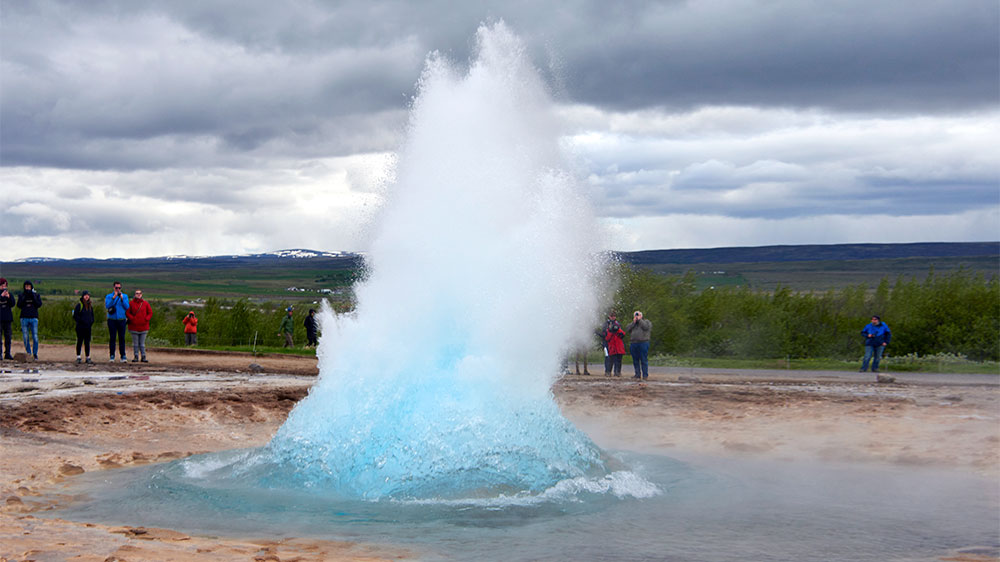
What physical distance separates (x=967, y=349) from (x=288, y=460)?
24041 millimetres

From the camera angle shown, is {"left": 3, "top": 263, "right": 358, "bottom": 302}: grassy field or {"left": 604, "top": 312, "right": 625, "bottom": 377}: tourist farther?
{"left": 3, "top": 263, "right": 358, "bottom": 302}: grassy field

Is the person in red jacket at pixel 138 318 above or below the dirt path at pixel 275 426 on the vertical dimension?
above

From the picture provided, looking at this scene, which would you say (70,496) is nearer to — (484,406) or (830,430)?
(484,406)

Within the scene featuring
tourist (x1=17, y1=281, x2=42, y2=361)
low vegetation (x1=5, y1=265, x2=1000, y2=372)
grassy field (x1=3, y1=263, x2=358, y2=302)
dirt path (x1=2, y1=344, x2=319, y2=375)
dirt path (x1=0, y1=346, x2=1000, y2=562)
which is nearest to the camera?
dirt path (x1=0, y1=346, x2=1000, y2=562)

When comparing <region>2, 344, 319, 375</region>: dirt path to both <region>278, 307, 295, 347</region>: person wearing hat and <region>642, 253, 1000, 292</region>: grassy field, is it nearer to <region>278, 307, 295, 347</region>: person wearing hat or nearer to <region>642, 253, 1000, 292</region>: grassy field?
<region>278, 307, 295, 347</region>: person wearing hat

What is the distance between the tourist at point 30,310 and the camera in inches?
721

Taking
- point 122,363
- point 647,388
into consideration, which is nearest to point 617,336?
point 647,388

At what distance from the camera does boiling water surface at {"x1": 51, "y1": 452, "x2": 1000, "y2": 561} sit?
646cm

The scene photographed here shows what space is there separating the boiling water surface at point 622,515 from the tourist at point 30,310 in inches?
416

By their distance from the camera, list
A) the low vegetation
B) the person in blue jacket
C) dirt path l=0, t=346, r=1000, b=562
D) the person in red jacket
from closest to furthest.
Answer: dirt path l=0, t=346, r=1000, b=562 → the person in red jacket → the person in blue jacket → the low vegetation

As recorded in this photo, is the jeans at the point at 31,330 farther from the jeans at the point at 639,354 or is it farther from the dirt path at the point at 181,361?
the jeans at the point at 639,354

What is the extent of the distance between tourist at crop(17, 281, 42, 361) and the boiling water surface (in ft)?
34.7

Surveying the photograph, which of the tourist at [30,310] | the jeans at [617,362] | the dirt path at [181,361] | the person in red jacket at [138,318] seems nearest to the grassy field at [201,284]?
the dirt path at [181,361]

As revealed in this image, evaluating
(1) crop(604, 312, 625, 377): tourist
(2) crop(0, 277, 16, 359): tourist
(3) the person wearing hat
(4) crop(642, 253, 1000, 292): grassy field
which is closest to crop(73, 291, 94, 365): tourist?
(2) crop(0, 277, 16, 359): tourist
